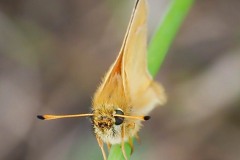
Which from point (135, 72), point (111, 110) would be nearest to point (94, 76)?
point (135, 72)

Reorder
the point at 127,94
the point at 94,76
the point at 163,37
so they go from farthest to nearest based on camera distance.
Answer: the point at 94,76
the point at 127,94
the point at 163,37

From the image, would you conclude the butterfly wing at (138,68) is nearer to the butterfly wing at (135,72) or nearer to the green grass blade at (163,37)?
the butterfly wing at (135,72)

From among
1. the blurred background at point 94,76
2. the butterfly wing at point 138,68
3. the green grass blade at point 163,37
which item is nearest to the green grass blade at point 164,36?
the green grass blade at point 163,37

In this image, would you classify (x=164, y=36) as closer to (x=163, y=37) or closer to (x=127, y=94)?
(x=163, y=37)

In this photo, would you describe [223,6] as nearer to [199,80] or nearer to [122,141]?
[199,80]

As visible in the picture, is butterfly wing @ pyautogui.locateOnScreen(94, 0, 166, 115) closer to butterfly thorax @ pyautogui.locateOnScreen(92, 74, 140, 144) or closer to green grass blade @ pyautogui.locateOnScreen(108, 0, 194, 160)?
butterfly thorax @ pyautogui.locateOnScreen(92, 74, 140, 144)

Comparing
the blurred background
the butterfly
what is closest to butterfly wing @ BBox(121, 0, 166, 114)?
the butterfly
